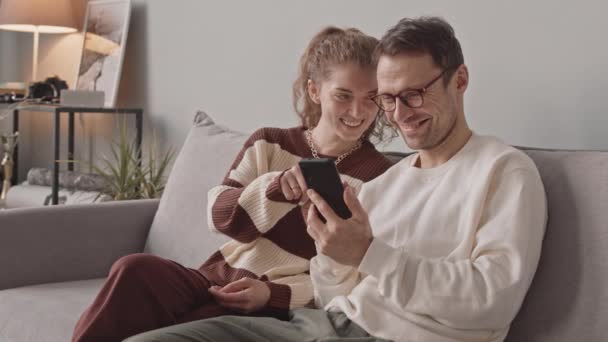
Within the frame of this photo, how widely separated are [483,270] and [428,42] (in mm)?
408

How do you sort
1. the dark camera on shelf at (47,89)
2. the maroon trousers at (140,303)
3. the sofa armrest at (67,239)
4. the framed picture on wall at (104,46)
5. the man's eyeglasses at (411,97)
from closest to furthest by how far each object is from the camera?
the man's eyeglasses at (411,97) → the maroon trousers at (140,303) → the sofa armrest at (67,239) → the framed picture on wall at (104,46) → the dark camera on shelf at (47,89)

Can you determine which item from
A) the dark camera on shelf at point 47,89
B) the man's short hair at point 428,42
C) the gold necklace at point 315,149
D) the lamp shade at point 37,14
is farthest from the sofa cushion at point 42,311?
the lamp shade at point 37,14

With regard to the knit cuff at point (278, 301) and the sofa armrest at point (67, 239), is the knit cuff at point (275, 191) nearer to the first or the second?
the knit cuff at point (278, 301)

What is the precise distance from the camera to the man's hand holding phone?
129 cm

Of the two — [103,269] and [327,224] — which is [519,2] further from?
[103,269]

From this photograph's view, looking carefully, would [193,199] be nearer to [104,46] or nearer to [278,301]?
[278,301]

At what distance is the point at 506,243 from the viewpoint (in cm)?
126

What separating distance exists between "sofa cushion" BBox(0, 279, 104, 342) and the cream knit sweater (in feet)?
2.24

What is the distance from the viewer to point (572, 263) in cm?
133

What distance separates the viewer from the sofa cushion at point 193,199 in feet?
6.98

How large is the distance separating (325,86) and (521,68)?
1.62 ft

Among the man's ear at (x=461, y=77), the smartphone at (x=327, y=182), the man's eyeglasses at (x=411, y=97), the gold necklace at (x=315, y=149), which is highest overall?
the man's ear at (x=461, y=77)

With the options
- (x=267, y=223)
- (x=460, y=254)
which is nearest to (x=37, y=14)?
(x=267, y=223)

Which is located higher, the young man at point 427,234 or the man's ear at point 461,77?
the man's ear at point 461,77
